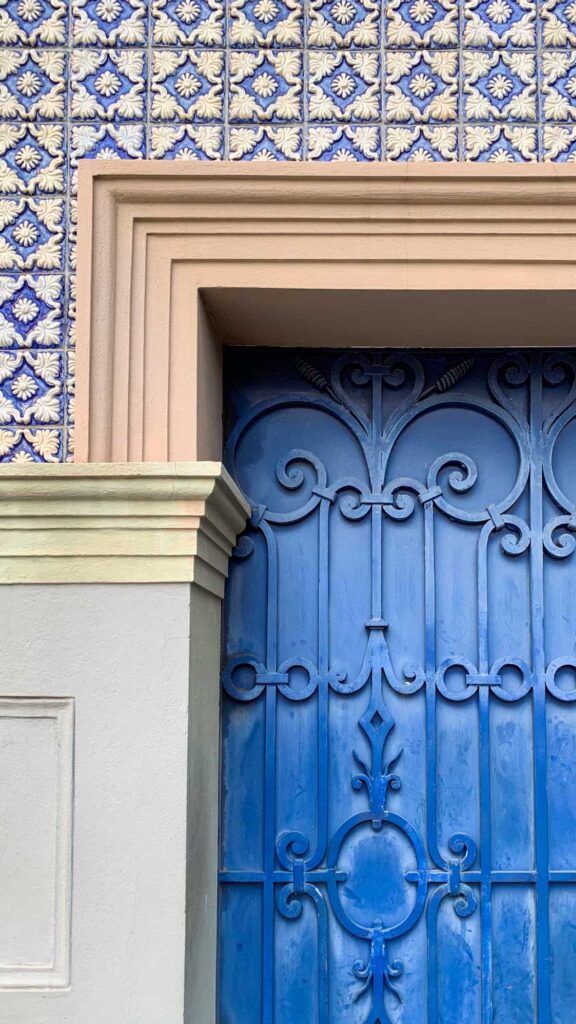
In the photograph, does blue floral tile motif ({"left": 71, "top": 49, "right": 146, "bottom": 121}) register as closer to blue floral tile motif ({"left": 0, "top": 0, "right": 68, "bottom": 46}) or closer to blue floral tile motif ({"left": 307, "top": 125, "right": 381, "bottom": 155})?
blue floral tile motif ({"left": 0, "top": 0, "right": 68, "bottom": 46})

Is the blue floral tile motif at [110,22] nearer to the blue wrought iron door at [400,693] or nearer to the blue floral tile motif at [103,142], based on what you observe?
the blue floral tile motif at [103,142]

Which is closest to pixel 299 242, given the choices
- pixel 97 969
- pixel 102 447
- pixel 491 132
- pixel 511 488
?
pixel 491 132

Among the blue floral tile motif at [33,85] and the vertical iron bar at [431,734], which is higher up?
the blue floral tile motif at [33,85]

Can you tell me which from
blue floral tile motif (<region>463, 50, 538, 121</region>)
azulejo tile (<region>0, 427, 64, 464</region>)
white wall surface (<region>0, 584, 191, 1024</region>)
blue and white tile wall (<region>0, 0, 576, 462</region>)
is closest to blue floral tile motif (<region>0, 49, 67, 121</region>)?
blue and white tile wall (<region>0, 0, 576, 462</region>)

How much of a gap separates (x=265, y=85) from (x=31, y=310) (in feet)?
1.74

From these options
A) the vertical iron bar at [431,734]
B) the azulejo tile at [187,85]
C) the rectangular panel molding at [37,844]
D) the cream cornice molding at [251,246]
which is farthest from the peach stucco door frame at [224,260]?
the vertical iron bar at [431,734]

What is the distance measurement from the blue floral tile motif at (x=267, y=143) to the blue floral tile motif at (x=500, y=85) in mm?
283

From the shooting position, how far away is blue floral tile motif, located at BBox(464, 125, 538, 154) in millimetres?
1642

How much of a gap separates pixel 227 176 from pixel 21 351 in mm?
433

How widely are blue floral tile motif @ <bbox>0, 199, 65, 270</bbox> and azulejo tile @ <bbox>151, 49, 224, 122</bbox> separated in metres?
0.23

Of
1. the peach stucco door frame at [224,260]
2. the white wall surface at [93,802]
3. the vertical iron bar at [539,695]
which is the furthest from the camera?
the vertical iron bar at [539,695]

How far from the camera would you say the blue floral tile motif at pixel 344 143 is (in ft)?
5.40

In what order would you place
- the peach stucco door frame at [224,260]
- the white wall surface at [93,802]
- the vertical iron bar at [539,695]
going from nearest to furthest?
the white wall surface at [93,802], the peach stucco door frame at [224,260], the vertical iron bar at [539,695]

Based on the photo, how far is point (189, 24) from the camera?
5.50 feet
